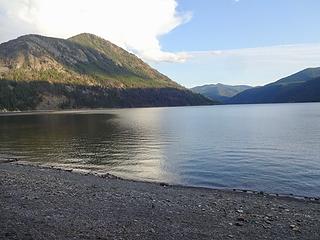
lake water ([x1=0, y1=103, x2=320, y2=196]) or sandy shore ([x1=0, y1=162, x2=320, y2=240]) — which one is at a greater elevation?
sandy shore ([x1=0, y1=162, x2=320, y2=240])

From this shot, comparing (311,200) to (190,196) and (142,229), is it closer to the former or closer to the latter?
(190,196)

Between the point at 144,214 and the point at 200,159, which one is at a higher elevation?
the point at 144,214

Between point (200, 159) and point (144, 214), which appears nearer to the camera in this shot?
point (144, 214)

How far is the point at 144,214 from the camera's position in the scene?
21047 millimetres

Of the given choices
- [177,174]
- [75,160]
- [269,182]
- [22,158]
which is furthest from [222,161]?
[22,158]

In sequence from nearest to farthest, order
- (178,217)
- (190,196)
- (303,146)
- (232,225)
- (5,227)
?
(5,227)
(232,225)
(178,217)
(190,196)
(303,146)

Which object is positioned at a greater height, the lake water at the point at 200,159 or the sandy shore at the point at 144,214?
the sandy shore at the point at 144,214

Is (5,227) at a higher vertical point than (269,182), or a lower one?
higher

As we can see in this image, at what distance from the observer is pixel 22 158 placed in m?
55.3

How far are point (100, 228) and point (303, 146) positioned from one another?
174 feet

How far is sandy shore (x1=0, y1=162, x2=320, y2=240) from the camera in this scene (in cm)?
1733

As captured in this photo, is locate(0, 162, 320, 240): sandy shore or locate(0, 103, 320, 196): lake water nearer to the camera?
locate(0, 162, 320, 240): sandy shore

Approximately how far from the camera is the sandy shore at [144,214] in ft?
56.9

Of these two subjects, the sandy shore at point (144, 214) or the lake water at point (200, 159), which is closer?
the sandy shore at point (144, 214)
